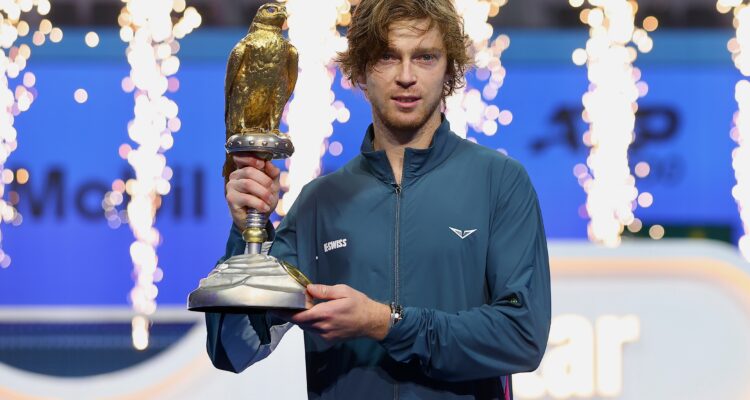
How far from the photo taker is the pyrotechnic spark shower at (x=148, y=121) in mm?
5398

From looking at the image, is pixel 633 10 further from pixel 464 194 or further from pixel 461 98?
pixel 464 194

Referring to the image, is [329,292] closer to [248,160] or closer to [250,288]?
[250,288]

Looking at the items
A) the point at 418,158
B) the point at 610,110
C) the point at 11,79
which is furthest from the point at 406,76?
the point at 11,79

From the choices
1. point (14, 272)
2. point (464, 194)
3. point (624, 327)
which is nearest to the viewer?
point (464, 194)

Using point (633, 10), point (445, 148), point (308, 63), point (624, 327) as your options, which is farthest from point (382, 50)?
point (633, 10)

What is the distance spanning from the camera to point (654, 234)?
558 centimetres

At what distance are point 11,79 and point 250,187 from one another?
4.11 m

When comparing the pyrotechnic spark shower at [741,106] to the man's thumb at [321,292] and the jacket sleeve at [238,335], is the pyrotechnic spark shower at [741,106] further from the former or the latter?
the man's thumb at [321,292]

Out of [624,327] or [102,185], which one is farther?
[102,185]

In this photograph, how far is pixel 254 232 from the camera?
5.77 feet

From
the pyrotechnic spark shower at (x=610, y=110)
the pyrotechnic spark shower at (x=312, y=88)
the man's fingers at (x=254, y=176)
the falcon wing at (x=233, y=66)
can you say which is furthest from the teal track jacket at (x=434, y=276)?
the pyrotechnic spark shower at (x=610, y=110)

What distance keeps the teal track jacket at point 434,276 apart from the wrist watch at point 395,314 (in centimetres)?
1

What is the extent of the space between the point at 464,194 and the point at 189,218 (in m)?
3.80

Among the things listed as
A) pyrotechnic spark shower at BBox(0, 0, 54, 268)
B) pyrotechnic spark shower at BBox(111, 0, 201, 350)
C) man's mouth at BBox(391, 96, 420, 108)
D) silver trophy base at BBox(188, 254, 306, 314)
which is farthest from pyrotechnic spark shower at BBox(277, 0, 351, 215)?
silver trophy base at BBox(188, 254, 306, 314)
